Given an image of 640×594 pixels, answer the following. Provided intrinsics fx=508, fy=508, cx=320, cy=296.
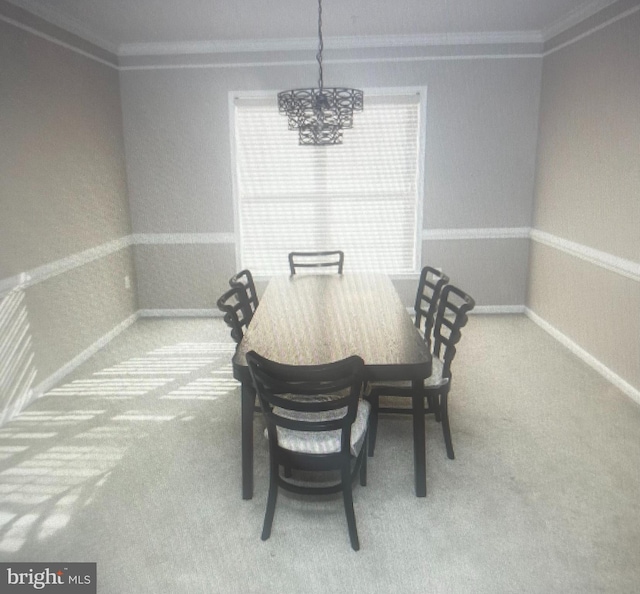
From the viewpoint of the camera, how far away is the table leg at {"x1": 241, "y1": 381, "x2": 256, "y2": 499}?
2.22 m

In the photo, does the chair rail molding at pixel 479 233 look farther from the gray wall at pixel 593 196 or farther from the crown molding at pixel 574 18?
the crown molding at pixel 574 18

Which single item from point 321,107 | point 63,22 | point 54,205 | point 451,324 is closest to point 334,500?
point 451,324

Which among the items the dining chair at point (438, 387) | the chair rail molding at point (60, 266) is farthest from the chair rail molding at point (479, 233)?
the chair rail molding at point (60, 266)

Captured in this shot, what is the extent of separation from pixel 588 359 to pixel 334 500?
2539 mm

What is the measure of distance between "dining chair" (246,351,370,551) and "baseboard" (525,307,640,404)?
6.92ft

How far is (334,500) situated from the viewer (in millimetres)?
2324

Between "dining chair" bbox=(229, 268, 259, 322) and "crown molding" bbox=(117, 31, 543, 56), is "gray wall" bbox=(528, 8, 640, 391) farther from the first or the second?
"dining chair" bbox=(229, 268, 259, 322)

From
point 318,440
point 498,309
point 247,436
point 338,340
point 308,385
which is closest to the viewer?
point 308,385

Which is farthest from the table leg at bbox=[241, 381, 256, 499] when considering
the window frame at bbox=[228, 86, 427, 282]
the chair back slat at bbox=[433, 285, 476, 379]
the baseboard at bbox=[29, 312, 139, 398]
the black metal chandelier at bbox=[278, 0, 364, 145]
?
the window frame at bbox=[228, 86, 427, 282]

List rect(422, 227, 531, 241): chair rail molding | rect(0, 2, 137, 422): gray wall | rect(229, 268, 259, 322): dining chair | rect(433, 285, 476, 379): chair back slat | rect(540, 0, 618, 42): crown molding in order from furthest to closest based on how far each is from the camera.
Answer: rect(422, 227, 531, 241): chair rail molding, rect(540, 0, 618, 42): crown molding, rect(0, 2, 137, 422): gray wall, rect(229, 268, 259, 322): dining chair, rect(433, 285, 476, 379): chair back slat

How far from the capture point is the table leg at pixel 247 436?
2217mm

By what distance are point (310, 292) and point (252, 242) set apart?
6.42 feet

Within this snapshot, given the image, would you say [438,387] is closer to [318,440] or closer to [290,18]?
[318,440]

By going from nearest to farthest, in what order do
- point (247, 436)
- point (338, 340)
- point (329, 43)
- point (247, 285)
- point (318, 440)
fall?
point (318, 440)
point (247, 436)
point (338, 340)
point (247, 285)
point (329, 43)
